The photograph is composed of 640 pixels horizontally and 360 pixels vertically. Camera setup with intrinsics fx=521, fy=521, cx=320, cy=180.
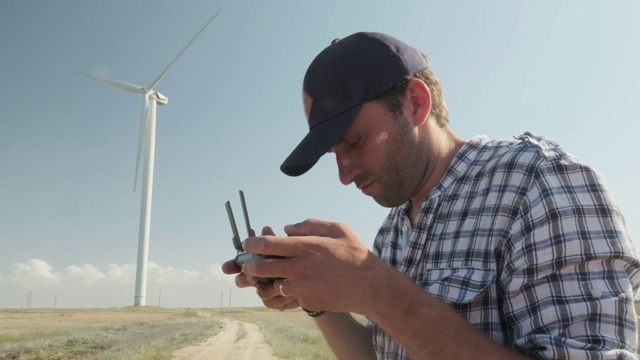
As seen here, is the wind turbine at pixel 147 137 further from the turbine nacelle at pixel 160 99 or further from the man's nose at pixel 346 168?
the man's nose at pixel 346 168

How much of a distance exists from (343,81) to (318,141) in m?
0.29

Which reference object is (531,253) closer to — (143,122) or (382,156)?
(382,156)

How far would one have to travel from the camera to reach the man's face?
7.52 feet

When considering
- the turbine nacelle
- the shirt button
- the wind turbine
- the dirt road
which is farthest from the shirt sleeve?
the turbine nacelle

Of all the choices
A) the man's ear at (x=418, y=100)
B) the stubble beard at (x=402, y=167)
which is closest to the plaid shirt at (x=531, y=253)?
the stubble beard at (x=402, y=167)

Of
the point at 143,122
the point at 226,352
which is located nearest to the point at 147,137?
the point at 143,122

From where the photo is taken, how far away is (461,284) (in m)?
1.93

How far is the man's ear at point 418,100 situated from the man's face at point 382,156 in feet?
0.19

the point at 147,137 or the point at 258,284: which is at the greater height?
the point at 147,137

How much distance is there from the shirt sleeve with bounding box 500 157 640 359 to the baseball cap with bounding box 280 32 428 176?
805 mm

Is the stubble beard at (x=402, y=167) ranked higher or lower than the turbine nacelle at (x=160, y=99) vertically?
lower

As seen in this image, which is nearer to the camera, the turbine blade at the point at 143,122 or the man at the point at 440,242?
the man at the point at 440,242

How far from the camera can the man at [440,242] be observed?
5.11 ft

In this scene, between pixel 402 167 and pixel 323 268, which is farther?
pixel 402 167
